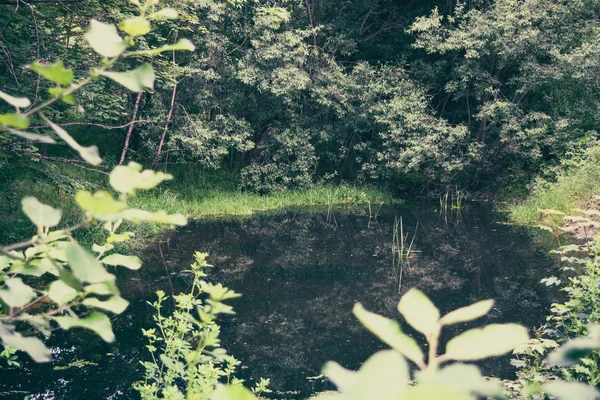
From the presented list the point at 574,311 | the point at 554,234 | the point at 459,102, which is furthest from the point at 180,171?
the point at 574,311

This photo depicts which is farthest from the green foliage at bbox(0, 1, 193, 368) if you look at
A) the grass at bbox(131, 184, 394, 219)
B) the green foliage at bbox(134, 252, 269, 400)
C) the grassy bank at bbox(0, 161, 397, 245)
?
the grass at bbox(131, 184, 394, 219)

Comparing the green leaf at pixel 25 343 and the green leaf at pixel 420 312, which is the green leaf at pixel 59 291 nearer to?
the green leaf at pixel 25 343

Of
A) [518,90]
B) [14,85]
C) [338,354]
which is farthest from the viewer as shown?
[518,90]

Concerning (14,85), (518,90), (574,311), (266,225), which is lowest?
(266,225)

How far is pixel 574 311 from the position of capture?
2.89 meters

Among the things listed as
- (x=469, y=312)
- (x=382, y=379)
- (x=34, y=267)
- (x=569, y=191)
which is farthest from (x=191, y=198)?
(x=382, y=379)

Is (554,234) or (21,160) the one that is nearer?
(21,160)

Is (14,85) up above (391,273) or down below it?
above

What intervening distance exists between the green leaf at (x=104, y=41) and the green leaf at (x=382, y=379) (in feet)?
1.64

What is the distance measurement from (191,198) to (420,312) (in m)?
11.8

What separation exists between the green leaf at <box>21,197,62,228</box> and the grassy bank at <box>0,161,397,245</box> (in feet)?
21.7

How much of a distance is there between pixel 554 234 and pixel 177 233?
6.47 metres

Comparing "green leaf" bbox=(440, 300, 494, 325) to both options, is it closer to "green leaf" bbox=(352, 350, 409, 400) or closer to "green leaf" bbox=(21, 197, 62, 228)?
"green leaf" bbox=(352, 350, 409, 400)

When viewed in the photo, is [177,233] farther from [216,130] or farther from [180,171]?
[180,171]
